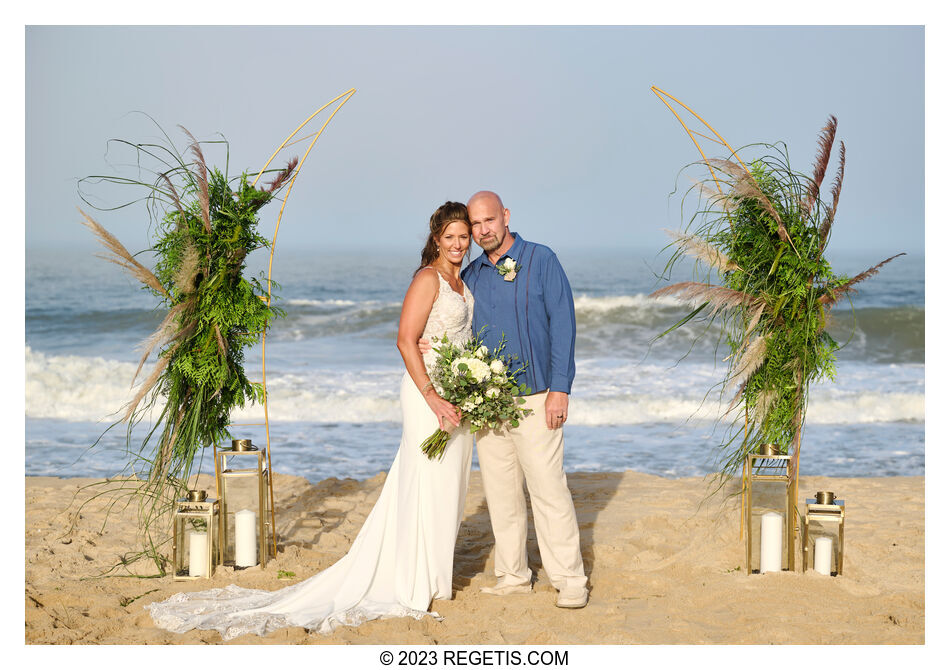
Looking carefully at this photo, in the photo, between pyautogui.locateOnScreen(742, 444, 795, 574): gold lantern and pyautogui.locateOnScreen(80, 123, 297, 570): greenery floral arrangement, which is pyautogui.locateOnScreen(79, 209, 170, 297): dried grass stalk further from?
pyautogui.locateOnScreen(742, 444, 795, 574): gold lantern

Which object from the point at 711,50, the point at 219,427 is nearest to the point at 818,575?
the point at 219,427

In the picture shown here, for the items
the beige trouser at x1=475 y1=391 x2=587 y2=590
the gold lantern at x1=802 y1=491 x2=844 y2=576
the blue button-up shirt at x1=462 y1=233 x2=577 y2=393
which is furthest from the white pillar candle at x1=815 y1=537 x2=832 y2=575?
the blue button-up shirt at x1=462 y1=233 x2=577 y2=393

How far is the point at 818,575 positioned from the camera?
14.4 ft

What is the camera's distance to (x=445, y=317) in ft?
13.3

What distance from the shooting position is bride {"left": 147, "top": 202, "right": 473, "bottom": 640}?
3988mm

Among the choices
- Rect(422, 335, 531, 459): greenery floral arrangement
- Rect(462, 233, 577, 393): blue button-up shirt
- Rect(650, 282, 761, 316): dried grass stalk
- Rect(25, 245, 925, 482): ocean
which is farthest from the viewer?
Rect(25, 245, 925, 482): ocean

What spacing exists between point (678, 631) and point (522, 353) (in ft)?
4.75

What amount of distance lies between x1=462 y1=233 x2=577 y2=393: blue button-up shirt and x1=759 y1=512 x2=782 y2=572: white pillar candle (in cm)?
136

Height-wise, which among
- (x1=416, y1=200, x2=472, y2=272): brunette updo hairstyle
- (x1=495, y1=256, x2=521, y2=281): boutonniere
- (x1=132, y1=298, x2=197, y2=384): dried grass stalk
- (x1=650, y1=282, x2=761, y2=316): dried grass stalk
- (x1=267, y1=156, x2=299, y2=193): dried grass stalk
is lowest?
(x1=132, y1=298, x2=197, y2=384): dried grass stalk

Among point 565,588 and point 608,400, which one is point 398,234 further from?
point 565,588

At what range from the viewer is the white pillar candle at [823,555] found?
441 centimetres

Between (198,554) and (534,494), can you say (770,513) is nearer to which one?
(534,494)

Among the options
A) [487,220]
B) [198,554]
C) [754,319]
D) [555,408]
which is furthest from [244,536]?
[754,319]

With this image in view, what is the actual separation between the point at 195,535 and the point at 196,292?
131cm
